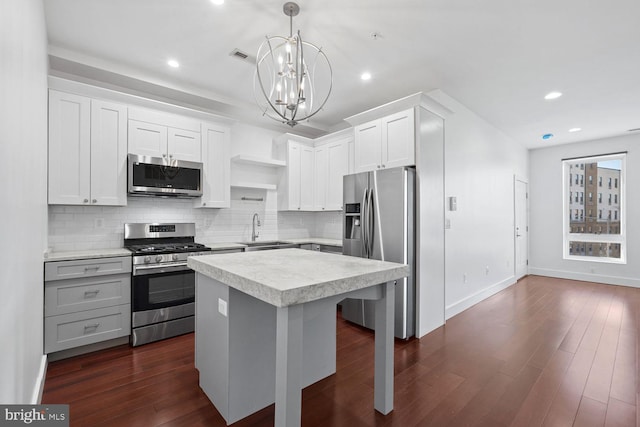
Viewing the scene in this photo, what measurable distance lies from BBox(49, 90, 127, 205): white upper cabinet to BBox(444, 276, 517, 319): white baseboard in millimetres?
4185

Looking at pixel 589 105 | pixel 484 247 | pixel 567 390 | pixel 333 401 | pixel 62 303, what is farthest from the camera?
pixel 484 247

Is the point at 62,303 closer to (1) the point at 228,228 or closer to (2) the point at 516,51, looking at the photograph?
(1) the point at 228,228

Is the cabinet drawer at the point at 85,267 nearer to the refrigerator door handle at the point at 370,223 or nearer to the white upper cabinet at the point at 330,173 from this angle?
the refrigerator door handle at the point at 370,223

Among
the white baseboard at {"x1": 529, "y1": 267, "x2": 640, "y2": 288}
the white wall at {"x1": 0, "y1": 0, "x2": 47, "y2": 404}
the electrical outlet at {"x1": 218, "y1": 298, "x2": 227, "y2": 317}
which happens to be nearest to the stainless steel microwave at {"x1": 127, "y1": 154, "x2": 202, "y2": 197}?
the white wall at {"x1": 0, "y1": 0, "x2": 47, "y2": 404}

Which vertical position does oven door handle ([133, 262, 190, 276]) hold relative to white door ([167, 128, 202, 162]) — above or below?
below

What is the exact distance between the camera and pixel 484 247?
4.64 metres

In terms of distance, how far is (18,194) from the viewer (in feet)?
4.57

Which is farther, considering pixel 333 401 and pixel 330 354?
pixel 330 354

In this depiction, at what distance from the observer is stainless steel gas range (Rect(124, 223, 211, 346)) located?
9.69 ft

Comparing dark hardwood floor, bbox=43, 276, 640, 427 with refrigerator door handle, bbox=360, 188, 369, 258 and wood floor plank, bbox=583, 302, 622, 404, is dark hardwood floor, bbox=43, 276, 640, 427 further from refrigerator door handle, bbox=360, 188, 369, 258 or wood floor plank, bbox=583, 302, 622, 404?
refrigerator door handle, bbox=360, 188, 369, 258

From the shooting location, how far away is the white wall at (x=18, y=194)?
111 centimetres

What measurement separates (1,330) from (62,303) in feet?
6.52

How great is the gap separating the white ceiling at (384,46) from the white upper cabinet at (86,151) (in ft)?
1.36

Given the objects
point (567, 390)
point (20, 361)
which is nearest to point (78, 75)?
point (20, 361)
